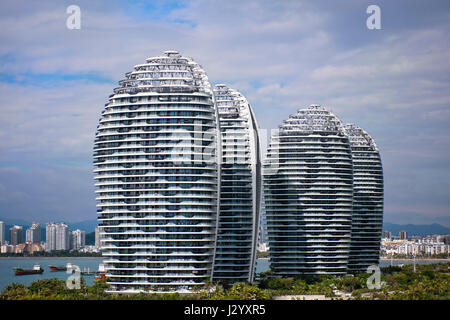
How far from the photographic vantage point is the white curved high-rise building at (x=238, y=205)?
148 m

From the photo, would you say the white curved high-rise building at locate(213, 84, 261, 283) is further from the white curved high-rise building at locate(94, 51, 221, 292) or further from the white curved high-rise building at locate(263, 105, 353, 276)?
the white curved high-rise building at locate(263, 105, 353, 276)

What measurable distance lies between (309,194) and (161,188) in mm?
58726

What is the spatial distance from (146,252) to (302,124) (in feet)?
224

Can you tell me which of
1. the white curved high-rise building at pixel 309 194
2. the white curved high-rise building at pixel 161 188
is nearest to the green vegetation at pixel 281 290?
the white curved high-rise building at pixel 161 188

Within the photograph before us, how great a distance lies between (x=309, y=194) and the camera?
180 meters

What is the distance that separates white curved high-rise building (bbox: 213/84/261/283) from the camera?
485ft

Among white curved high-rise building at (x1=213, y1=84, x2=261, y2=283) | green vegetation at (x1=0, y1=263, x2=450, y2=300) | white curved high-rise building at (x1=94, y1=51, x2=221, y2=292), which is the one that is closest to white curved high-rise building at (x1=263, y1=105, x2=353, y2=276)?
green vegetation at (x1=0, y1=263, x2=450, y2=300)

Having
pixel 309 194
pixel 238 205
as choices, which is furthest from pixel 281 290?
pixel 309 194

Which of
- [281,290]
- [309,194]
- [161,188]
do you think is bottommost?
[281,290]

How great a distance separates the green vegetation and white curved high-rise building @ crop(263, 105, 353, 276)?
6.64 m

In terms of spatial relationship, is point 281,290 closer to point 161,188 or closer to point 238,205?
point 238,205

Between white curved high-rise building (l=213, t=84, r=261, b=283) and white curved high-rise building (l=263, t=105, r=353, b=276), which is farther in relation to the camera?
white curved high-rise building (l=263, t=105, r=353, b=276)
